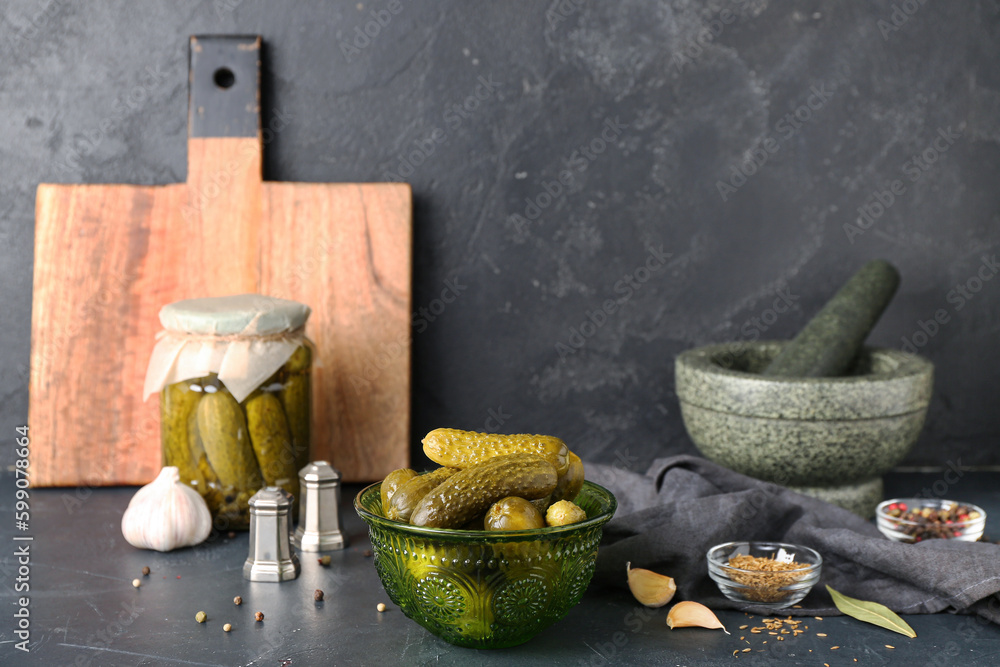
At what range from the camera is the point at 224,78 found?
1.43m

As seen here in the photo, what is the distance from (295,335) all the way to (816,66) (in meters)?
0.87

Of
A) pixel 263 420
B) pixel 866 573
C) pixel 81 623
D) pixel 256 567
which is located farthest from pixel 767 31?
pixel 81 623

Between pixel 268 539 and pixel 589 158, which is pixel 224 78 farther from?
pixel 268 539

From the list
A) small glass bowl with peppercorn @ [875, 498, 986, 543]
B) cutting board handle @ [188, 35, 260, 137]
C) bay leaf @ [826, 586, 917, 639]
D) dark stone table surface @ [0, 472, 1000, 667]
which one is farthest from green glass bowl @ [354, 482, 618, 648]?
cutting board handle @ [188, 35, 260, 137]

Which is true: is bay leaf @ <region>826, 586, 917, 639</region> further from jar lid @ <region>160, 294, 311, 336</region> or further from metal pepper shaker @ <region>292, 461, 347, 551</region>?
jar lid @ <region>160, 294, 311, 336</region>

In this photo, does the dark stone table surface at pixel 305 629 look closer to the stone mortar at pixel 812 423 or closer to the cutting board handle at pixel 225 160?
the stone mortar at pixel 812 423

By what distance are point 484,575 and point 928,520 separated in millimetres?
649

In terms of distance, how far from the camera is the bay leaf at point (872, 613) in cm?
96

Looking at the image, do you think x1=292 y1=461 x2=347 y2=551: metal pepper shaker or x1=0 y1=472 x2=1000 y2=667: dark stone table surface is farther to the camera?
x1=292 y1=461 x2=347 y2=551: metal pepper shaker

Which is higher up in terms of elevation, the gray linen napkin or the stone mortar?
the stone mortar

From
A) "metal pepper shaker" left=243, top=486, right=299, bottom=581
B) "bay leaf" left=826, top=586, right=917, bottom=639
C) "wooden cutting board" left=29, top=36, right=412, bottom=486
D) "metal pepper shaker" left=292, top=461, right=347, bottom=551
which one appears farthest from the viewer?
"wooden cutting board" left=29, top=36, right=412, bottom=486

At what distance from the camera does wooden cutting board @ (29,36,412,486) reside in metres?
1.40

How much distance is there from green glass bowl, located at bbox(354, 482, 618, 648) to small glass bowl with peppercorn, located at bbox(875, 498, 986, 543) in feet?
1.53

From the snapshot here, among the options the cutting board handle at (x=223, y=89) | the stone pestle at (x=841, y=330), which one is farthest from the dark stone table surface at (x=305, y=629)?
the cutting board handle at (x=223, y=89)
